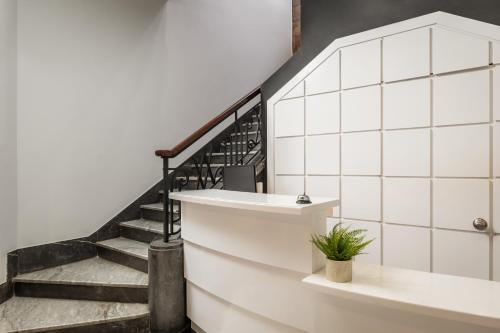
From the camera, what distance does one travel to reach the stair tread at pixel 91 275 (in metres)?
2.48

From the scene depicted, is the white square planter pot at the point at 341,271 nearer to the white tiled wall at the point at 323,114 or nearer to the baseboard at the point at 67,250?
the white tiled wall at the point at 323,114

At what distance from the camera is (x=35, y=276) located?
2.62m

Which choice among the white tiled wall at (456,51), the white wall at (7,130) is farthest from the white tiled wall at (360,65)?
the white wall at (7,130)

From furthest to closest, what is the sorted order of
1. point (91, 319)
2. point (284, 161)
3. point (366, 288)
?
point (284, 161) → point (91, 319) → point (366, 288)

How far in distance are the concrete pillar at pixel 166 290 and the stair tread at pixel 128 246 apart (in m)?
0.53

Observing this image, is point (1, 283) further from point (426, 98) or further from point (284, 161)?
Answer: point (426, 98)

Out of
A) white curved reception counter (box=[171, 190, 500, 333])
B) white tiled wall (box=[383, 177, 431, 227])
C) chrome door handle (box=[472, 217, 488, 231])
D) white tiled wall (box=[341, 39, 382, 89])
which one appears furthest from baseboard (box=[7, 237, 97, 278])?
chrome door handle (box=[472, 217, 488, 231])

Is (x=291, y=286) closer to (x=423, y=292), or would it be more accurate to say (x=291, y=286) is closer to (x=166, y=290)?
(x=423, y=292)

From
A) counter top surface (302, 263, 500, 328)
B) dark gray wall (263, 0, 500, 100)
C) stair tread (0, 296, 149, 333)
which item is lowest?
stair tread (0, 296, 149, 333)

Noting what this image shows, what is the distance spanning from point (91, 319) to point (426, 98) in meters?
3.09

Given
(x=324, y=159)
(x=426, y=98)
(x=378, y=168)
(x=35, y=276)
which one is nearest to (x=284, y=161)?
(x=324, y=159)

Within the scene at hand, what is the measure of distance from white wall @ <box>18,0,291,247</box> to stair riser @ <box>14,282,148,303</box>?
43cm

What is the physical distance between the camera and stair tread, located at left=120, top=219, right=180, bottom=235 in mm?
3002

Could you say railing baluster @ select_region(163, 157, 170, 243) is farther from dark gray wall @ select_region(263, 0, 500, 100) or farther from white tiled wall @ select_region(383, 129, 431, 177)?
white tiled wall @ select_region(383, 129, 431, 177)
